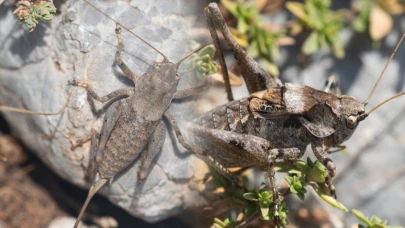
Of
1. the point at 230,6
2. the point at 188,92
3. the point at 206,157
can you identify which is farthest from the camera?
the point at 230,6

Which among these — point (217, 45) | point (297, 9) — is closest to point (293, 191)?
point (217, 45)

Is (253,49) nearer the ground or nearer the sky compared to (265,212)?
nearer the sky

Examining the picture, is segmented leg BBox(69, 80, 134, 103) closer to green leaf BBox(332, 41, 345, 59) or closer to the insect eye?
the insect eye

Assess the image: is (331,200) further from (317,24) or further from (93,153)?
(317,24)

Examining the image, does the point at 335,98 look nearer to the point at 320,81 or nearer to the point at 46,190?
the point at 320,81

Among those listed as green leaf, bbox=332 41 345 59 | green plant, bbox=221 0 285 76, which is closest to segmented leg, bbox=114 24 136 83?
green plant, bbox=221 0 285 76

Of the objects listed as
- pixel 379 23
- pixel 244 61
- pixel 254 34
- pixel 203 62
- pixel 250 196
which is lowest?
pixel 250 196
